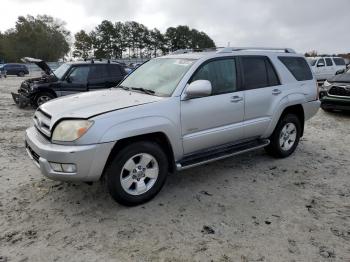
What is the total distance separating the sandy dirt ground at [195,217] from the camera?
10.4 ft

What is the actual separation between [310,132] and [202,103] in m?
4.62

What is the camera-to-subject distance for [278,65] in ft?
18.3

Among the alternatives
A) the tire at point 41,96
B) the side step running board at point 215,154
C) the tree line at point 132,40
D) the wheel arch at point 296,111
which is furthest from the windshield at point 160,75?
the tree line at point 132,40

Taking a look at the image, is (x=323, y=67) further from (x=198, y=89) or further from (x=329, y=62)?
(x=198, y=89)

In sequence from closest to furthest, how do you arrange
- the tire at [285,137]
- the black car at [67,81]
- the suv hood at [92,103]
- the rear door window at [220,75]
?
the suv hood at [92,103] < the rear door window at [220,75] < the tire at [285,137] < the black car at [67,81]

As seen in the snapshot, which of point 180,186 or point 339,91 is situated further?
point 339,91

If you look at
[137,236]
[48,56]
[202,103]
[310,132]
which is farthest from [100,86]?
[48,56]

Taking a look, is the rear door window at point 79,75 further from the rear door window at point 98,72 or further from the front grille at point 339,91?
the front grille at point 339,91

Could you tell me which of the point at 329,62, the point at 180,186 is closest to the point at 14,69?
the point at 329,62

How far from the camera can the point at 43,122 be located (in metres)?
4.00

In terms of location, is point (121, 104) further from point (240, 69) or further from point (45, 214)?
point (240, 69)

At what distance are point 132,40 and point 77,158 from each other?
294ft

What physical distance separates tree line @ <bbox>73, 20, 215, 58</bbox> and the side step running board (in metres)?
77.7

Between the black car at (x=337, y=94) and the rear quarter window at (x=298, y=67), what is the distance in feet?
14.1
